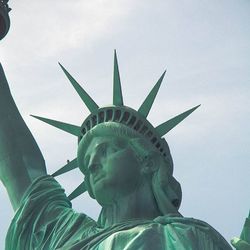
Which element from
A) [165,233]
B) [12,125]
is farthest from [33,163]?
[165,233]

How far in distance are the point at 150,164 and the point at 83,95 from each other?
1.06m

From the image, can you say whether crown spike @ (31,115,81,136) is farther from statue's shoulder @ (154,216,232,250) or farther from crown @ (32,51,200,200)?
statue's shoulder @ (154,216,232,250)

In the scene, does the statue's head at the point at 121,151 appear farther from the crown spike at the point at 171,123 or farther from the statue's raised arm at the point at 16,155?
the statue's raised arm at the point at 16,155

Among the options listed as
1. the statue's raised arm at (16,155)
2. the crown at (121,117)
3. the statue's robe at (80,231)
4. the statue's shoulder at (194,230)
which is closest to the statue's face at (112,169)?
the crown at (121,117)

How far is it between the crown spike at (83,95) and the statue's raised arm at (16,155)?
0.80 m

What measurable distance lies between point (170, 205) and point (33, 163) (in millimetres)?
1709

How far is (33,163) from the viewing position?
1091 centimetres

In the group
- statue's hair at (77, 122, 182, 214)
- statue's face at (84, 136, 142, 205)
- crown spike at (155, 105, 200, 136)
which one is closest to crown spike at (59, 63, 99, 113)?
statue's hair at (77, 122, 182, 214)

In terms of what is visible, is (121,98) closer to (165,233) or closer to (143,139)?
(143,139)

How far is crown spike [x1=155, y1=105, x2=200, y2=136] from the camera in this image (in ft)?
34.2

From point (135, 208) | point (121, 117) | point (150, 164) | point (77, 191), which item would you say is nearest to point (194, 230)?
point (135, 208)

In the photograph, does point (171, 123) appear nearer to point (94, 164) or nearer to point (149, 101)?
point (149, 101)

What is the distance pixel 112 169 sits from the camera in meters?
10.1

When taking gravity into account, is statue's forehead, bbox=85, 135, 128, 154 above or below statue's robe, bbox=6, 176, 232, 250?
Answer: above
